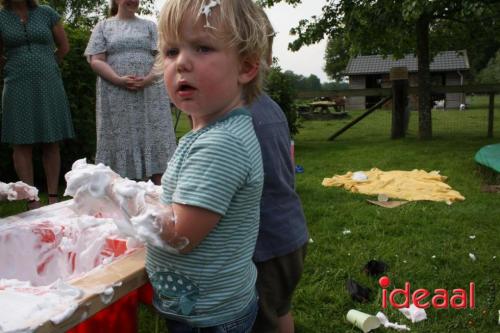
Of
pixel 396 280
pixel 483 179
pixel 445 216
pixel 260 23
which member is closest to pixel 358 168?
pixel 483 179

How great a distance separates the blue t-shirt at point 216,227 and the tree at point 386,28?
7.41 metres

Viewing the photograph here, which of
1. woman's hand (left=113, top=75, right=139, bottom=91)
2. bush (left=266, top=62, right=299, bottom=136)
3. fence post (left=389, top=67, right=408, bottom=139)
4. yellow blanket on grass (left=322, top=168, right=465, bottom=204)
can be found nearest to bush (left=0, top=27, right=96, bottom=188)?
woman's hand (left=113, top=75, right=139, bottom=91)

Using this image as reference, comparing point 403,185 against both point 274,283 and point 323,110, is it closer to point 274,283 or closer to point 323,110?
point 274,283

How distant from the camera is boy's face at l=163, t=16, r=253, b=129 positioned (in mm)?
1175

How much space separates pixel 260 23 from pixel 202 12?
0.17 metres

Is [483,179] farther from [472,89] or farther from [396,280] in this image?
[472,89]

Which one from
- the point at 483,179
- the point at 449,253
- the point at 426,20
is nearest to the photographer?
the point at 449,253

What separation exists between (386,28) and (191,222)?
8.32m

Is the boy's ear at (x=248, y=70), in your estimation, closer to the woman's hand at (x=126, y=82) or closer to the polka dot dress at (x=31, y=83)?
the woman's hand at (x=126, y=82)

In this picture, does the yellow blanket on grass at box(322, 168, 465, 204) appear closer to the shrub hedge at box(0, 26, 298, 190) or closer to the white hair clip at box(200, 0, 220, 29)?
the shrub hedge at box(0, 26, 298, 190)

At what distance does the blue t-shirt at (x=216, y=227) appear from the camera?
1.13 m

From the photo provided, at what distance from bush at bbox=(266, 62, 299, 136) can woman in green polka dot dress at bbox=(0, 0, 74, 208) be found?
4.97 m

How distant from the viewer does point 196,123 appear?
133cm

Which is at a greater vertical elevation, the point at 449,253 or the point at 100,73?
the point at 100,73
